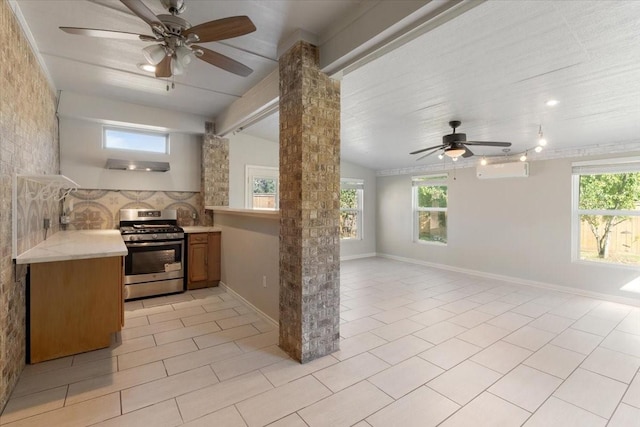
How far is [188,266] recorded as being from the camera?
439 centimetres

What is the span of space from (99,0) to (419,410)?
3464 millimetres

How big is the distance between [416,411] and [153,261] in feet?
11.9

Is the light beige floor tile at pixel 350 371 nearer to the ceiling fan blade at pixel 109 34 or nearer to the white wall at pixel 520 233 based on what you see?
the ceiling fan blade at pixel 109 34

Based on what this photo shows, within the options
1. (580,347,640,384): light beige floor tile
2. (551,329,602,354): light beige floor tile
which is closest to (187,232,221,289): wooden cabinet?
(551,329,602,354): light beige floor tile

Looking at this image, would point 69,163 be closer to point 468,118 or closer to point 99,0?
point 99,0

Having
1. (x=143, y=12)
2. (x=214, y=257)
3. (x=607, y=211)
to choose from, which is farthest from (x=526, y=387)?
(x=214, y=257)

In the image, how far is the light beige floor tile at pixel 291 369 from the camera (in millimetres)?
2263

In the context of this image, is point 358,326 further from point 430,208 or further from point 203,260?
point 430,208

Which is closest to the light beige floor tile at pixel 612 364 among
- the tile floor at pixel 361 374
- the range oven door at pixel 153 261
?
the tile floor at pixel 361 374

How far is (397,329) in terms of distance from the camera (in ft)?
10.5

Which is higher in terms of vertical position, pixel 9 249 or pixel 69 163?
pixel 69 163

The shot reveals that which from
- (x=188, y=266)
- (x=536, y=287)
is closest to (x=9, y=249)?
(x=188, y=266)

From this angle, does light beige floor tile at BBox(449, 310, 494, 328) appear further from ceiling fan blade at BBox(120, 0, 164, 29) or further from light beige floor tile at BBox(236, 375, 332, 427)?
ceiling fan blade at BBox(120, 0, 164, 29)

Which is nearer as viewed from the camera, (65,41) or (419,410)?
(419,410)
